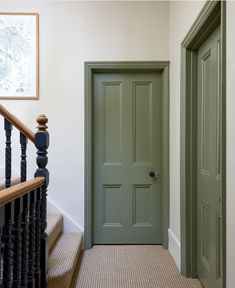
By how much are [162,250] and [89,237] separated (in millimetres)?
817

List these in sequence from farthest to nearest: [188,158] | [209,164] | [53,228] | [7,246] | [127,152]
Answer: [127,152]
[53,228]
[188,158]
[209,164]
[7,246]

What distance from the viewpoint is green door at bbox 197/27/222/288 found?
218 centimetres

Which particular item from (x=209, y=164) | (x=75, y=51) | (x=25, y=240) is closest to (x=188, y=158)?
(x=209, y=164)

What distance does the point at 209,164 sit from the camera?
7.80 ft

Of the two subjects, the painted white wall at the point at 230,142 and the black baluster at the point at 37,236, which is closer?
the painted white wall at the point at 230,142

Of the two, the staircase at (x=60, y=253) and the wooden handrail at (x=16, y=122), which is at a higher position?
the wooden handrail at (x=16, y=122)

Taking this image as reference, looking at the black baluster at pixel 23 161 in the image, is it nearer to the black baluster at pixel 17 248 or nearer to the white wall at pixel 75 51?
the black baluster at pixel 17 248

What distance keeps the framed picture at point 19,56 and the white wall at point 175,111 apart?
1.48m

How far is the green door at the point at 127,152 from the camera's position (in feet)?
11.7

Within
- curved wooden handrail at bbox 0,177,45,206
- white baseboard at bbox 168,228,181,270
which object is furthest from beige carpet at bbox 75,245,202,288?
curved wooden handrail at bbox 0,177,45,206

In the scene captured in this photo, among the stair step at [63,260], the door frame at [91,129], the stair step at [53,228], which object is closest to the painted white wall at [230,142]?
the stair step at [63,260]

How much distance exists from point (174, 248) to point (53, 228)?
1222 mm

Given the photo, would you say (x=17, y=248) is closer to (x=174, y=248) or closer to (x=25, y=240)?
(x=25, y=240)

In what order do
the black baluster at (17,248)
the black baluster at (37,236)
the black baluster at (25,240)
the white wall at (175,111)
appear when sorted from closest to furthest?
the black baluster at (17,248) < the black baluster at (25,240) < the black baluster at (37,236) < the white wall at (175,111)
